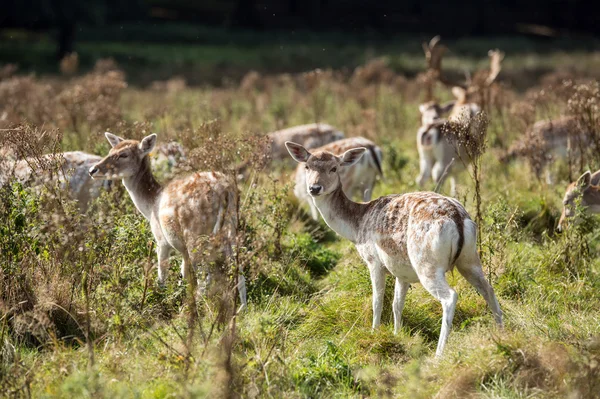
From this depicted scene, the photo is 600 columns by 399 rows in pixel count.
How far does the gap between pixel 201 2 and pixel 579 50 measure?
2111cm

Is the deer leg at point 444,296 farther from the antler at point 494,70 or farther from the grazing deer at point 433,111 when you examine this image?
the antler at point 494,70

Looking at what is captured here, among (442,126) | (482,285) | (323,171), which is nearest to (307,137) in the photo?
(442,126)

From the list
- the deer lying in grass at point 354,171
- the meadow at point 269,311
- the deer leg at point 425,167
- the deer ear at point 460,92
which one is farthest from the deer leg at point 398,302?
the deer ear at point 460,92

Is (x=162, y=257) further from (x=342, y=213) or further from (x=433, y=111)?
(x=433, y=111)

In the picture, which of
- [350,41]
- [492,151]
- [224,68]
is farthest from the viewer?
[350,41]

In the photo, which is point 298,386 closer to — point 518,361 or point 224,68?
point 518,361

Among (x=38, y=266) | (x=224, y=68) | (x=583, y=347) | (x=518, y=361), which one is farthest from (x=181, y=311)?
(x=224, y=68)

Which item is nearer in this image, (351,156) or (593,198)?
(351,156)

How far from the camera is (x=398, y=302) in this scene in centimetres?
541

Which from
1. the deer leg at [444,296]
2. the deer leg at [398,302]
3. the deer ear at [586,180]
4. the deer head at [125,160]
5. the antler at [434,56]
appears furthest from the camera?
the antler at [434,56]

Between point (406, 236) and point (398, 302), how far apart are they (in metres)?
0.57

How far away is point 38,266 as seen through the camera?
5.65m

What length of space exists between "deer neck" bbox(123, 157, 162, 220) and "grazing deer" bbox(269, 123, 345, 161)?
12.7 feet

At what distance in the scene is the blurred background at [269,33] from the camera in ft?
88.2
